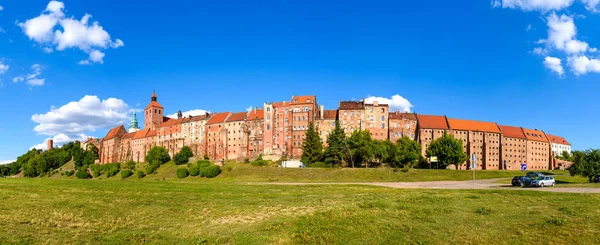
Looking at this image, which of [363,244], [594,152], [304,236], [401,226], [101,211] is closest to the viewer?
[363,244]

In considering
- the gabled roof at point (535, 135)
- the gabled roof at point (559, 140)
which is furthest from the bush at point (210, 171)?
the gabled roof at point (559, 140)

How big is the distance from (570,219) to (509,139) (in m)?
129

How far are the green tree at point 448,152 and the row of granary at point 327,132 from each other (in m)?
12.7

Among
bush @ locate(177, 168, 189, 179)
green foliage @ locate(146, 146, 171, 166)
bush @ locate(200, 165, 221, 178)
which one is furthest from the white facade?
green foliage @ locate(146, 146, 171, 166)

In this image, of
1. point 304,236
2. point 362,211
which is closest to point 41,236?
point 304,236

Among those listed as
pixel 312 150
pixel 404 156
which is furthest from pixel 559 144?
pixel 312 150

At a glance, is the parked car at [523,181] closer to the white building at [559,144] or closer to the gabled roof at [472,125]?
the gabled roof at [472,125]

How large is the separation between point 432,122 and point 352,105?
27.0 m

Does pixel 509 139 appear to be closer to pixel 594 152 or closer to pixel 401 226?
pixel 594 152

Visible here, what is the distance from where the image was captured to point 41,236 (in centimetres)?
2070

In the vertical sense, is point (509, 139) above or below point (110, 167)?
above

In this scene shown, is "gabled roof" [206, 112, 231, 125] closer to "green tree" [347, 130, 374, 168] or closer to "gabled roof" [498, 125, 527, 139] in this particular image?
"green tree" [347, 130, 374, 168]

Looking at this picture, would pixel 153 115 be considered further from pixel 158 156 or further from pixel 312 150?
pixel 312 150

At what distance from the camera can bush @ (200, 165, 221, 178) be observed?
94.6 m
